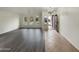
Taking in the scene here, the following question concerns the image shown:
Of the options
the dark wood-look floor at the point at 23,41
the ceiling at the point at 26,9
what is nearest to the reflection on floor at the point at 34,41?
the dark wood-look floor at the point at 23,41

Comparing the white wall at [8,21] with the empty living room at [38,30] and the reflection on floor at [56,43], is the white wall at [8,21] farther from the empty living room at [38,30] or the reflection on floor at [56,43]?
the reflection on floor at [56,43]

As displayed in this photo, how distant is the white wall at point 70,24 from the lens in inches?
60.7

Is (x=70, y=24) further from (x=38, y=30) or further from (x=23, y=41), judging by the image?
(x=23, y=41)

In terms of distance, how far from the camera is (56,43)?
160 centimetres

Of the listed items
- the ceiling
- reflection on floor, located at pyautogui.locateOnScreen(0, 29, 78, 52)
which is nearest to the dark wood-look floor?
reflection on floor, located at pyautogui.locateOnScreen(0, 29, 78, 52)

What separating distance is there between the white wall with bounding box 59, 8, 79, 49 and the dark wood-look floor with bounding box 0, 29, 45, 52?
36 cm

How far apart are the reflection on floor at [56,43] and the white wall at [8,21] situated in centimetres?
47

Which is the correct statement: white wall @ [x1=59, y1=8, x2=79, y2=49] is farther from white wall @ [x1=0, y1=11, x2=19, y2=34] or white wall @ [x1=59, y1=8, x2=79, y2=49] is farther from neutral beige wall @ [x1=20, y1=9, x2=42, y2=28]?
white wall @ [x1=0, y1=11, x2=19, y2=34]

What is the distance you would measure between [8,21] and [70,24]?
862mm

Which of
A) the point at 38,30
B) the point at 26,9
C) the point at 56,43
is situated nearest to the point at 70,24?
the point at 56,43

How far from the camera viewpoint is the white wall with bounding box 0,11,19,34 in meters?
1.57

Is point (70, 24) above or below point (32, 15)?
below
